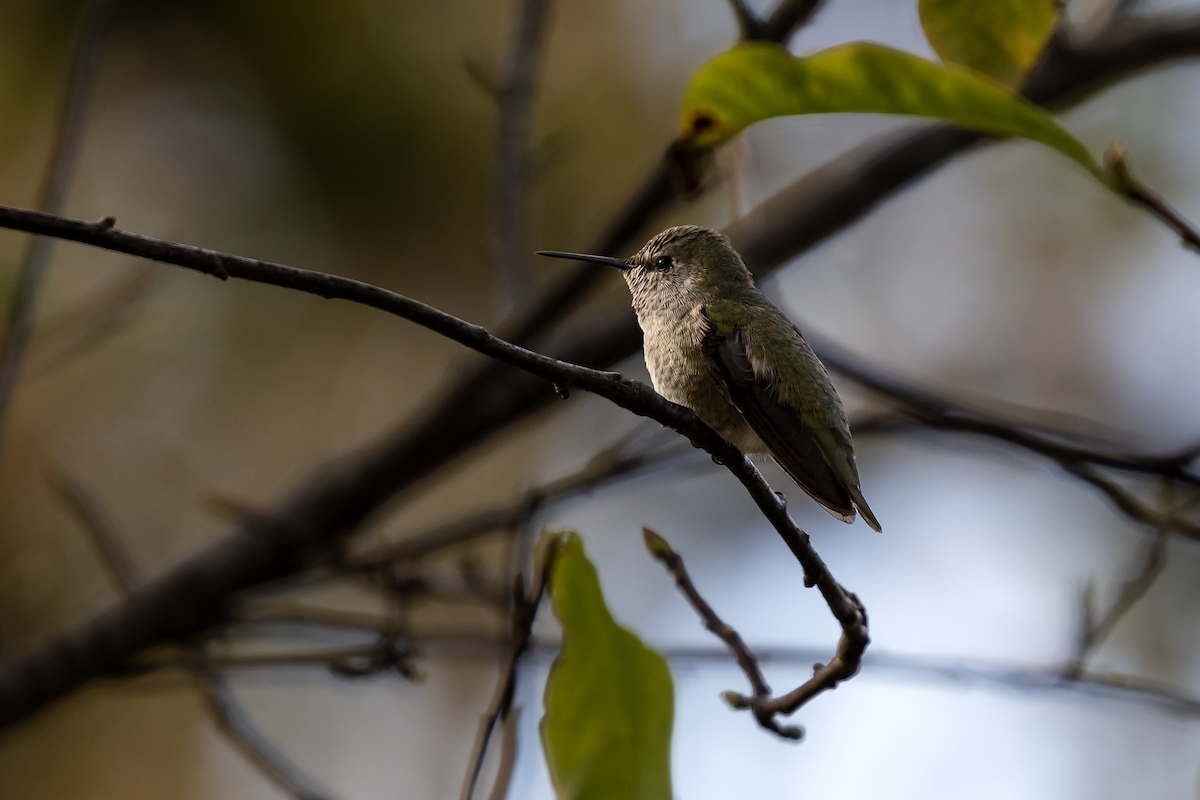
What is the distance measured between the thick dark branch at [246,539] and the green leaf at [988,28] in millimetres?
746

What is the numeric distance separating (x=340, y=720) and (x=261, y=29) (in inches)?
233

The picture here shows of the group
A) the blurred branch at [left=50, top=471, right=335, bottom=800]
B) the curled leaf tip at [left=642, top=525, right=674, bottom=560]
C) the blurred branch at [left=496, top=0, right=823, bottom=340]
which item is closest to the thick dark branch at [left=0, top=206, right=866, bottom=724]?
the blurred branch at [left=50, top=471, right=335, bottom=800]

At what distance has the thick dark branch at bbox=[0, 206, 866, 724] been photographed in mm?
1146

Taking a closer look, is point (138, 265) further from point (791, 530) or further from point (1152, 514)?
point (1152, 514)

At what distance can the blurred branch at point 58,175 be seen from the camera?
9.45 feet

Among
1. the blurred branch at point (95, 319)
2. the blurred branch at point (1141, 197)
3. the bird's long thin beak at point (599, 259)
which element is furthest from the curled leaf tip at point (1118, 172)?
the blurred branch at point (95, 319)

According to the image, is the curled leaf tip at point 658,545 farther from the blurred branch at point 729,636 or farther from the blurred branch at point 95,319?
the blurred branch at point 95,319

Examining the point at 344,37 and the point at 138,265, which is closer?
the point at 138,265

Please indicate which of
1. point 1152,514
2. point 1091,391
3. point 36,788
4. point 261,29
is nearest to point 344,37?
point 261,29

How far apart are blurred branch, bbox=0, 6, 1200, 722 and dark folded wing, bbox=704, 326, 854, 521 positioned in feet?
2.33

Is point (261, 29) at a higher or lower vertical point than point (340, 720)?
higher

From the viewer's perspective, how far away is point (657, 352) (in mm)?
2637

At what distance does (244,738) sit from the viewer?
2816 millimetres

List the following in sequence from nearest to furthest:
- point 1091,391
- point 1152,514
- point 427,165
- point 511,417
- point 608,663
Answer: point 608,663 → point 1152,514 → point 511,417 → point 1091,391 → point 427,165
